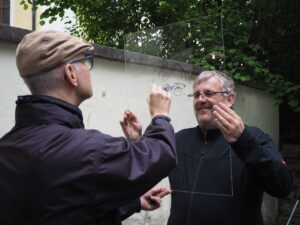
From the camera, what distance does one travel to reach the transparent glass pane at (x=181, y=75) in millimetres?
2357

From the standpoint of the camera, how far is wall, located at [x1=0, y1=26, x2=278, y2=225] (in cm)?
→ 232

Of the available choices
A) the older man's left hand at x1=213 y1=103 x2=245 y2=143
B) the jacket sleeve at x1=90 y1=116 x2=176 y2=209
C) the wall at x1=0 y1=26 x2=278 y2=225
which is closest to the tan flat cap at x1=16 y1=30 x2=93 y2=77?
the jacket sleeve at x1=90 y1=116 x2=176 y2=209

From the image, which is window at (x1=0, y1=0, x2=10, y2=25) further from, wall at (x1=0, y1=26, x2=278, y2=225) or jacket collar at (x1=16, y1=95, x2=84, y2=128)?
jacket collar at (x1=16, y1=95, x2=84, y2=128)

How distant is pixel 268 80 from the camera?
5867mm

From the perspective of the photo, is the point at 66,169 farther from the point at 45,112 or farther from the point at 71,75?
the point at 71,75

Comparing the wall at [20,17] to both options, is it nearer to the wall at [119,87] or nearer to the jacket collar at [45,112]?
the wall at [119,87]

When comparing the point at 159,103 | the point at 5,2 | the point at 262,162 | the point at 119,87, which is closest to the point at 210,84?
the point at 262,162

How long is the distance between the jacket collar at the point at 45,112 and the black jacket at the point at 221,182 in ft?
3.05

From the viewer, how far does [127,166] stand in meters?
1.45

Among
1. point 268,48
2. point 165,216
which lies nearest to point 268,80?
point 268,48

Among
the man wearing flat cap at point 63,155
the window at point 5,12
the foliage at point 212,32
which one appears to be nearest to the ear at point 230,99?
the foliage at point 212,32

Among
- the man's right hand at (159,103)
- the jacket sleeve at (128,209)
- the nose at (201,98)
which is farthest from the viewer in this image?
the nose at (201,98)

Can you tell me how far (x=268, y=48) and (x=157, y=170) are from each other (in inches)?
227

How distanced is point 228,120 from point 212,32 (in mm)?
751
